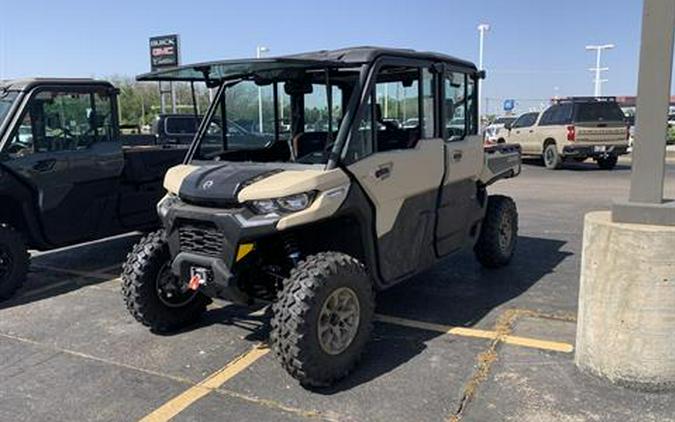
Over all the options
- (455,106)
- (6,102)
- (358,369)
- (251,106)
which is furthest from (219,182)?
(6,102)

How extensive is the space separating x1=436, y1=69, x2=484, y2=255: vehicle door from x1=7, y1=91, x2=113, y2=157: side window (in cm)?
390

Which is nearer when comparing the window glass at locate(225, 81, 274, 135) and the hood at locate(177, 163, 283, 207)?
the hood at locate(177, 163, 283, 207)

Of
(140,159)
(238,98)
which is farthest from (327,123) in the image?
(140,159)

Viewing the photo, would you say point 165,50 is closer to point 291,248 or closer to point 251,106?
point 251,106

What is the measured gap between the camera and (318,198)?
13.3ft

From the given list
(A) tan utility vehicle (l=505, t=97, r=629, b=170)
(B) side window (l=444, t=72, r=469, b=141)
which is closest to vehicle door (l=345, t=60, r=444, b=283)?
(B) side window (l=444, t=72, r=469, b=141)

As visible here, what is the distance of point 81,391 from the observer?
4.07 m

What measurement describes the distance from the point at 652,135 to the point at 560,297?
7.89ft

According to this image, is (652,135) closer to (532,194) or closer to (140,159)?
(140,159)

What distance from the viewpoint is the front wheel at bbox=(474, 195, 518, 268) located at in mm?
6656

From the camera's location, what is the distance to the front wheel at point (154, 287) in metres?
4.78

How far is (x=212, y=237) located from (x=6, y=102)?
11.8 ft

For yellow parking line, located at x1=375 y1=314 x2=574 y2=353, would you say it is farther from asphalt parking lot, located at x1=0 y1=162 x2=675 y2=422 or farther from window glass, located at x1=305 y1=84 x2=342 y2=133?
window glass, located at x1=305 y1=84 x2=342 y2=133

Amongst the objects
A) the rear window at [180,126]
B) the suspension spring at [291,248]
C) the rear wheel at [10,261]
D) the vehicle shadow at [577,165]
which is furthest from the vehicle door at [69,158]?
the vehicle shadow at [577,165]
